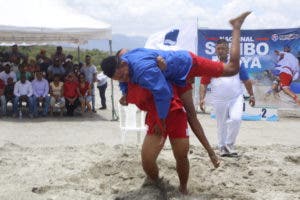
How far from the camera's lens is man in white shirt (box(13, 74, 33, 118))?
42.1ft

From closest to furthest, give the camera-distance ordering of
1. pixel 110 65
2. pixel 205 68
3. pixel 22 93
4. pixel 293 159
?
pixel 110 65
pixel 205 68
pixel 293 159
pixel 22 93

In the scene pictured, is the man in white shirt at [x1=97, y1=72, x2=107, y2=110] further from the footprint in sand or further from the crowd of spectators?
the footprint in sand

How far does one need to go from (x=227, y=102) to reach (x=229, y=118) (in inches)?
9.5

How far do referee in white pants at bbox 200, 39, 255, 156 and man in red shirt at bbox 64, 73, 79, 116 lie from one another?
6.54 m

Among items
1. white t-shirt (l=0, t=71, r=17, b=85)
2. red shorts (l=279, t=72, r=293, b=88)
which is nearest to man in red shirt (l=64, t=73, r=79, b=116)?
white t-shirt (l=0, t=71, r=17, b=85)

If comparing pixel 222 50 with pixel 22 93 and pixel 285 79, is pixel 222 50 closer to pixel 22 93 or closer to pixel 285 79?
pixel 285 79

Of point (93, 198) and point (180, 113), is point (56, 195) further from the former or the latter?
point (180, 113)

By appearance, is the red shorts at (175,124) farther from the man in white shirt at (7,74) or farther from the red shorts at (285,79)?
the man in white shirt at (7,74)

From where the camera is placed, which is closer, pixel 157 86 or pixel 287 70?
pixel 157 86

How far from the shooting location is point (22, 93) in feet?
42.4

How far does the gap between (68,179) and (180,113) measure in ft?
6.17

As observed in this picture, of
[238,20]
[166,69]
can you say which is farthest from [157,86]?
[238,20]

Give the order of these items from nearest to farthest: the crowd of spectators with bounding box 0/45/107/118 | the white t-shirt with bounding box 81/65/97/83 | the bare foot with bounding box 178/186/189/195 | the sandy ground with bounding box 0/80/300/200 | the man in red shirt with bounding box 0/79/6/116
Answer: the bare foot with bounding box 178/186/189/195 → the sandy ground with bounding box 0/80/300/200 → the man in red shirt with bounding box 0/79/6/116 → the crowd of spectators with bounding box 0/45/107/118 → the white t-shirt with bounding box 81/65/97/83

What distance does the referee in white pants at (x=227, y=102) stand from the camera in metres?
7.20
